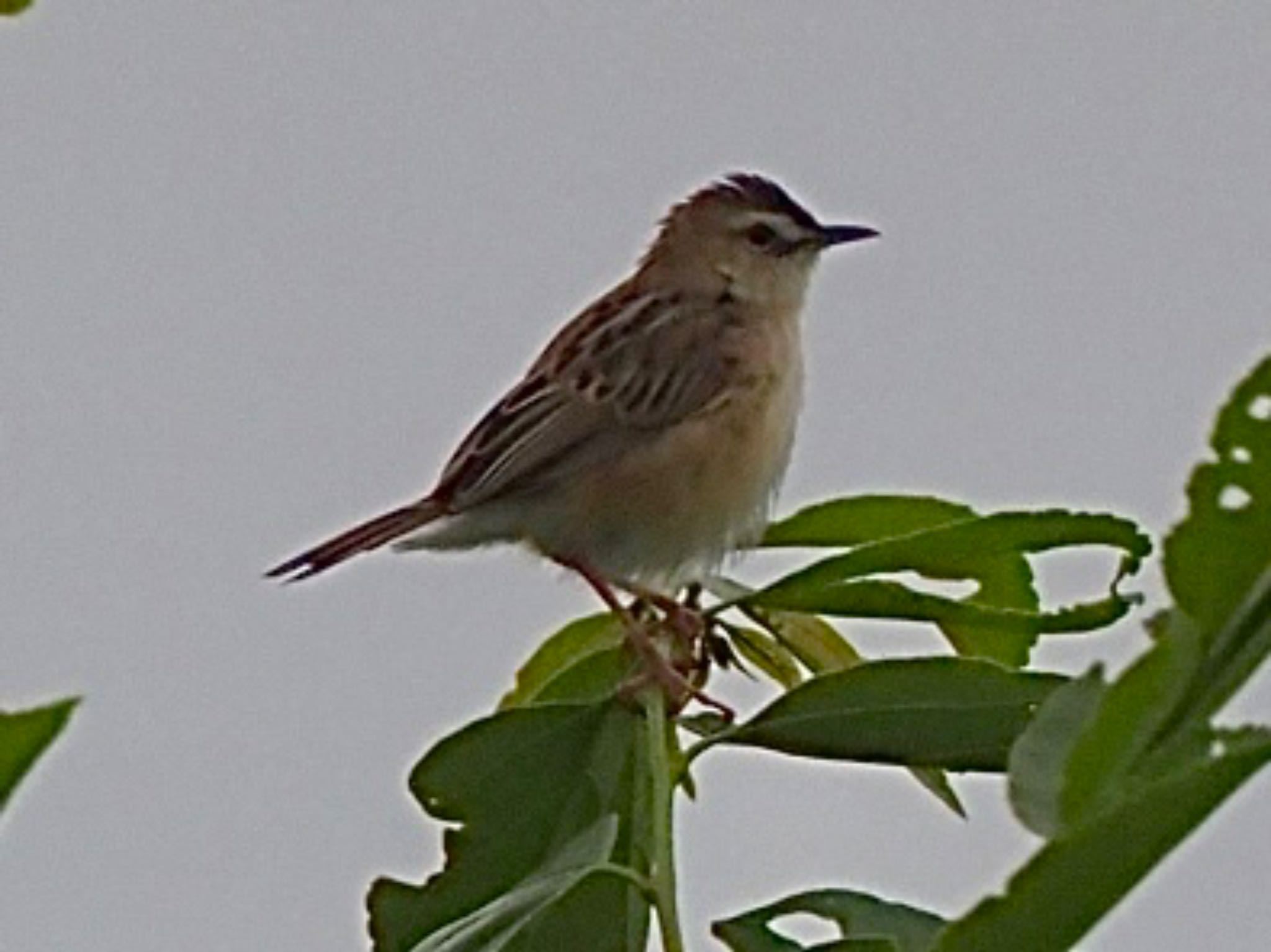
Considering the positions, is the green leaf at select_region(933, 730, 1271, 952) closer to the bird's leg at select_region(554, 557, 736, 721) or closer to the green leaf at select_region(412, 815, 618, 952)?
the green leaf at select_region(412, 815, 618, 952)

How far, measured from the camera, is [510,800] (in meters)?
2.08

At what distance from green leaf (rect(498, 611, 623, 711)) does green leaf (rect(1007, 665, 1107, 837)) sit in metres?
0.87

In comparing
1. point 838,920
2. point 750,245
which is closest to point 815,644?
point 838,920

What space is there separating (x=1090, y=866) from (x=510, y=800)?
3.30 ft

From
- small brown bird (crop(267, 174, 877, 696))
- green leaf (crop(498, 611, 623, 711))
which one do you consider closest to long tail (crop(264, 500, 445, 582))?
small brown bird (crop(267, 174, 877, 696))

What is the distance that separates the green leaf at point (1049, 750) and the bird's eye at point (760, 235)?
5271 mm

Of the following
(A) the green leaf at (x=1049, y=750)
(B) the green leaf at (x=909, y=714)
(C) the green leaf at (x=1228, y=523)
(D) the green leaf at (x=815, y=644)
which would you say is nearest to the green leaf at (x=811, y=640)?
(D) the green leaf at (x=815, y=644)

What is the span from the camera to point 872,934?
1764 millimetres

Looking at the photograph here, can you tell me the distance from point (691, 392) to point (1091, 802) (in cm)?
479

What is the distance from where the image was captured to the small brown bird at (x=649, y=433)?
531cm

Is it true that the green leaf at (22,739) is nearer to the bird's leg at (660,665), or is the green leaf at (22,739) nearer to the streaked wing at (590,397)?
the bird's leg at (660,665)

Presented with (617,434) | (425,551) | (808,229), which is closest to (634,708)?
(425,551)

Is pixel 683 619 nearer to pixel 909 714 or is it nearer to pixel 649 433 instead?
pixel 909 714

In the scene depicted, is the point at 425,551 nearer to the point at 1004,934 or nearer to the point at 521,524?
the point at 521,524
